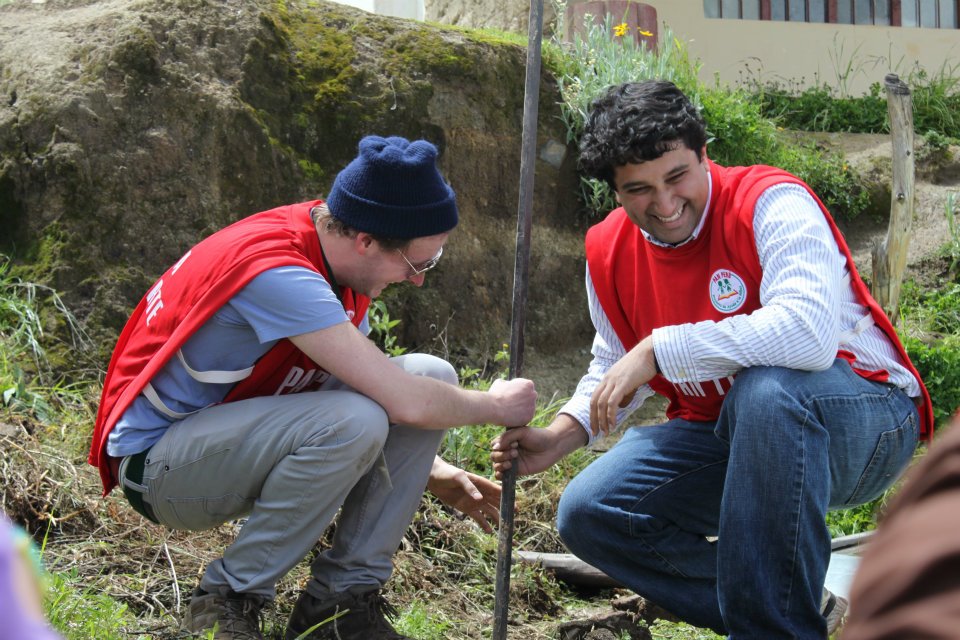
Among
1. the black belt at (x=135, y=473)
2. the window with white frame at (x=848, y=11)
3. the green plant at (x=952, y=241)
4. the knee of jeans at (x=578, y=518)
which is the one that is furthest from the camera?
the window with white frame at (x=848, y=11)

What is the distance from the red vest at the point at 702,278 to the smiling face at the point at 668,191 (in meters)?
0.05

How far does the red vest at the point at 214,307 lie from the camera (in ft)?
9.69

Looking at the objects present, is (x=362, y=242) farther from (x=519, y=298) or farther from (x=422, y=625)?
(x=422, y=625)

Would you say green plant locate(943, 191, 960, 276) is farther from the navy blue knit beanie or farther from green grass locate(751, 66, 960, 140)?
the navy blue knit beanie

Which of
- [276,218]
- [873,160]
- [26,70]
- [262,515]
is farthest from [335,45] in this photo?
[873,160]

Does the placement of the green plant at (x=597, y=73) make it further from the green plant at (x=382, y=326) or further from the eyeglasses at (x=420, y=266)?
the eyeglasses at (x=420, y=266)

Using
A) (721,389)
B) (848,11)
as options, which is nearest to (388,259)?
(721,389)

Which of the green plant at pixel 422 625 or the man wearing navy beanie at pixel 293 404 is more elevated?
the man wearing navy beanie at pixel 293 404

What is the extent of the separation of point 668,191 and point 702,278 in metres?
0.27

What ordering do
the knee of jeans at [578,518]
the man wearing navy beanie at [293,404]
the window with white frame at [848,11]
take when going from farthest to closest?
the window with white frame at [848,11]
the knee of jeans at [578,518]
the man wearing navy beanie at [293,404]

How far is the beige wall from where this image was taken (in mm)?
8289

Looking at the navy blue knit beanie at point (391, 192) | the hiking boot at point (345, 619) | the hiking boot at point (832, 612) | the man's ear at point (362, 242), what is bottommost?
the hiking boot at point (832, 612)

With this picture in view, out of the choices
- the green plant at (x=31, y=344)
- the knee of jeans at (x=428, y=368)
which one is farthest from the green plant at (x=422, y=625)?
the green plant at (x=31, y=344)

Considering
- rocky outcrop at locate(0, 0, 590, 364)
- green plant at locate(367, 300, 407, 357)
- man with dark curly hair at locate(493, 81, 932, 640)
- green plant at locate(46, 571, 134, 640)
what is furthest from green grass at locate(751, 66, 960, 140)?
green plant at locate(46, 571, 134, 640)
